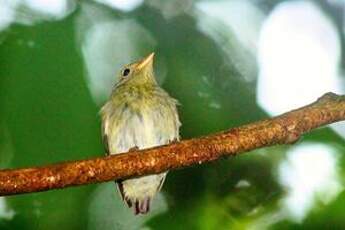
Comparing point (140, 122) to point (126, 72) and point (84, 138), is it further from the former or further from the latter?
point (84, 138)

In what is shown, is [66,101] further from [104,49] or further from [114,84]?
[114,84]

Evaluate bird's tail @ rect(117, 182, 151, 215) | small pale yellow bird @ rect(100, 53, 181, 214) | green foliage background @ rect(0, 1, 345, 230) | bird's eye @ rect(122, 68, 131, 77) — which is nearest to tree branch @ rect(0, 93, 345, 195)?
green foliage background @ rect(0, 1, 345, 230)

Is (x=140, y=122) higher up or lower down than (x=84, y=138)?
lower down

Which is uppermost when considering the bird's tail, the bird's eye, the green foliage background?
the green foliage background

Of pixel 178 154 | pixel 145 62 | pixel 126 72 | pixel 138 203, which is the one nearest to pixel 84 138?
pixel 178 154

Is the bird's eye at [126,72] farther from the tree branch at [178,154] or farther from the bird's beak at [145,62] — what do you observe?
the tree branch at [178,154]

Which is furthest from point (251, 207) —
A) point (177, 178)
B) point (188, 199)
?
point (177, 178)

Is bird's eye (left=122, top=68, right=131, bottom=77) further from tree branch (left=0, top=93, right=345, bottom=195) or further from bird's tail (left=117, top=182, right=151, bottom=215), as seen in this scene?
tree branch (left=0, top=93, right=345, bottom=195)

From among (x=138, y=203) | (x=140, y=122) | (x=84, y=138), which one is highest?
(x=84, y=138)
